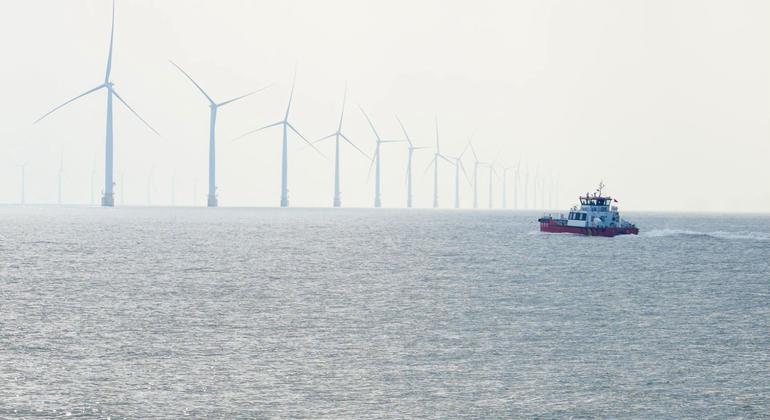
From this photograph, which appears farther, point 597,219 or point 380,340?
point 597,219

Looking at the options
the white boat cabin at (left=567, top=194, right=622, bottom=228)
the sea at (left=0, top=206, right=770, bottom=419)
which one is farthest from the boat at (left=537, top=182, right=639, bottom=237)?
the sea at (left=0, top=206, right=770, bottom=419)

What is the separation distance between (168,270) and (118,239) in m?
67.2

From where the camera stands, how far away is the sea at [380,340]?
4259 cm

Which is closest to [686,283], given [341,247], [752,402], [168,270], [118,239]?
[168,270]

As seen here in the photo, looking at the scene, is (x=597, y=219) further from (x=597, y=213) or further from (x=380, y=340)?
(x=380, y=340)

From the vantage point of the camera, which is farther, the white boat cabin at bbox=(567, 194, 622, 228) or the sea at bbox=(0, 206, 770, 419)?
the white boat cabin at bbox=(567, 194, 622, 228)

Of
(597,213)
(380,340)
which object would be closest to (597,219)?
(597,213)

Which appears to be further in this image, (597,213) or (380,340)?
(597,213)

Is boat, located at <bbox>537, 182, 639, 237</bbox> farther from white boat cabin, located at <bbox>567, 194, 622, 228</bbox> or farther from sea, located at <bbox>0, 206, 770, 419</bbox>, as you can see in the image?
sea, located at <bbox>0, 206, 770, 419</bbox>

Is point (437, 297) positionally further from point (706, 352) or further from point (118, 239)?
point (118, 239)

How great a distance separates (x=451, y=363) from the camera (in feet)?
170

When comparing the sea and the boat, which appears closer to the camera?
the sea

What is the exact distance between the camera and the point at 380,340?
59.5m

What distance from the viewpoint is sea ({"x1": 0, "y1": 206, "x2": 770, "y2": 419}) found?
140 ft
